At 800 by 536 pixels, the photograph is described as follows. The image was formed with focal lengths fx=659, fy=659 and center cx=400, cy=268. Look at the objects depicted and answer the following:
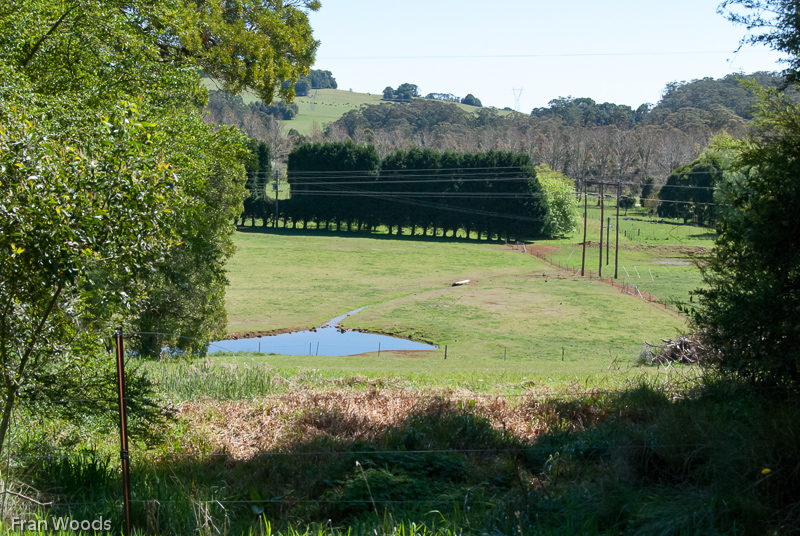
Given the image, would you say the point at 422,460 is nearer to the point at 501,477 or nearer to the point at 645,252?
the point at 501,477

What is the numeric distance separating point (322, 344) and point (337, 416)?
26.4m

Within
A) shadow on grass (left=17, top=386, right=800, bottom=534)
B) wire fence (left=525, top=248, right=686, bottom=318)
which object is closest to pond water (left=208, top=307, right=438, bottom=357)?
wire fence (left=525, top=248, right=686, bottom=318)

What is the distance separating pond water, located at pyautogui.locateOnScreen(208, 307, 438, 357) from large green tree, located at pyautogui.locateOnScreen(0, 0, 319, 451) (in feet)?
58.0

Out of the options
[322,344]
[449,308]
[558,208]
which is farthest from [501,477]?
[558,208]

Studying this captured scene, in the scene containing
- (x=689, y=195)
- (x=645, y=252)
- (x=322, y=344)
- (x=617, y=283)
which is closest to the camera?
(x=322, y=344)

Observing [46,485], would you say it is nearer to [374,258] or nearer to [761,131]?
[761,131]

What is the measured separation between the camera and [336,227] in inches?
3821

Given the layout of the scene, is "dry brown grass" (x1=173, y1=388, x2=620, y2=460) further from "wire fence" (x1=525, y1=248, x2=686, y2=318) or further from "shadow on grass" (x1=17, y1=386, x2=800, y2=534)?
"wire fence" (x1=525, y1=248, x2=686, y2=318)

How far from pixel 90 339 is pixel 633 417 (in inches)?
269

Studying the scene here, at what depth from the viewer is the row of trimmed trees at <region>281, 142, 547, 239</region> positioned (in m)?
91.2

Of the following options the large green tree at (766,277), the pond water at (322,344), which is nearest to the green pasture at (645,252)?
the pond water at (322,344)

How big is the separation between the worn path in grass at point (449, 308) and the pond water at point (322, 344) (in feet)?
3.82

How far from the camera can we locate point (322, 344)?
35.0m

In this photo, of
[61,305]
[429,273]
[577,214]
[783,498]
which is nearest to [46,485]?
[61,305]
